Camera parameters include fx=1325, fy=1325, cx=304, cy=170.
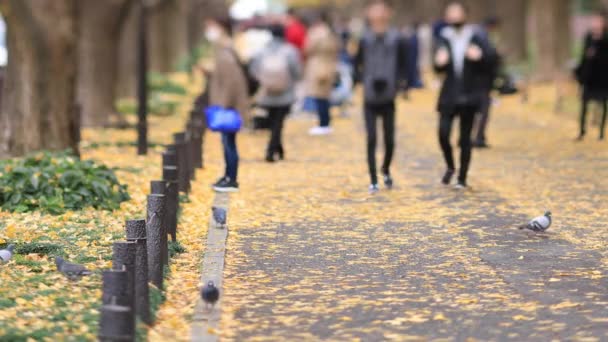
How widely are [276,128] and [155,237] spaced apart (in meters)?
8.79

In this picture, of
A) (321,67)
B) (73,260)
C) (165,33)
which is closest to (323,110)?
(321,67)

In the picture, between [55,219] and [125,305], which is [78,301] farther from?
[55,219]

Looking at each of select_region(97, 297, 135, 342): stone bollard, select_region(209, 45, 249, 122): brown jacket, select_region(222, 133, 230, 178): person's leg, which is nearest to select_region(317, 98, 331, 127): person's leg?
select_region(209, 45, 249, 122): brown jacket

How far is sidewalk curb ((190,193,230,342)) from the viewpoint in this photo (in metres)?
7.69

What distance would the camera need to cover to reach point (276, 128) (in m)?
17.7

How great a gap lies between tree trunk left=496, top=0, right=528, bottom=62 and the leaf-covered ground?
95.2 feet

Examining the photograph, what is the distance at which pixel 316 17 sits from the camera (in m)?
23.5

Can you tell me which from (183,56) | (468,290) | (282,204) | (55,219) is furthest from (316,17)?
(183,56)

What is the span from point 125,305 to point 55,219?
4855 millimetres

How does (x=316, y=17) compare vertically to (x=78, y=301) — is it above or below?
above

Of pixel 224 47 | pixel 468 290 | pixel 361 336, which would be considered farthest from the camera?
pixel 224 47

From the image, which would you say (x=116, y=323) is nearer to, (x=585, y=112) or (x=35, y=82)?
(x=35, y=82)

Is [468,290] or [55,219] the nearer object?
[468,290]

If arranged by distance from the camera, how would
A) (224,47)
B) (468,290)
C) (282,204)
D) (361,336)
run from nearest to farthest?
(361,336) < (468,290) < (282,204) < (224,47)
